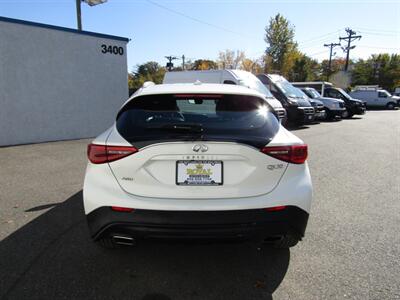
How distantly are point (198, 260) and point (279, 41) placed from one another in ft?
163

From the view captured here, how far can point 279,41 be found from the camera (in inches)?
1911

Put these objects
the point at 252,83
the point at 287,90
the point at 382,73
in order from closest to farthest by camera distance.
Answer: the point at 252,83 < the point at 287,90 < the point at 382,73

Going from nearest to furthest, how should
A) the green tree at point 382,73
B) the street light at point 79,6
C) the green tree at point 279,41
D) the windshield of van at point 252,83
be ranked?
1. the windshield of van at point 252,83
2. the street light at point 79,6
3. the green tree at point 279,41
4. the green tree at point 382,73

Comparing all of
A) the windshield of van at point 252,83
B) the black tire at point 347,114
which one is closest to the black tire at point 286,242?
the windshield of van at point 252,83

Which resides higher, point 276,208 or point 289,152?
point 289,152

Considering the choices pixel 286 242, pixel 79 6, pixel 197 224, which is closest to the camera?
pixel 197 224

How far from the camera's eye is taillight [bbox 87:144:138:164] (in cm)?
263

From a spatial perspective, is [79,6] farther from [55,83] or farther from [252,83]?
[252,83]

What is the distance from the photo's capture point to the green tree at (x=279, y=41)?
4828cm

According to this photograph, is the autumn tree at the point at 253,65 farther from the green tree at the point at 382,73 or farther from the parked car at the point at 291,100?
the parked car at the point at 291,100

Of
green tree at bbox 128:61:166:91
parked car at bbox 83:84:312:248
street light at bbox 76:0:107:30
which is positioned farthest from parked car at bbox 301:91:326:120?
green tree at bbox 128:61:166:91

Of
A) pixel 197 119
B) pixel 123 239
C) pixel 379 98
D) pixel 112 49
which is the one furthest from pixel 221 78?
pixel 379 98

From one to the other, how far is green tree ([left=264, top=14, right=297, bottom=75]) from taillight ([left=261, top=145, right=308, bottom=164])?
49.0m

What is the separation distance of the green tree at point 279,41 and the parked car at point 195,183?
49168 mm
